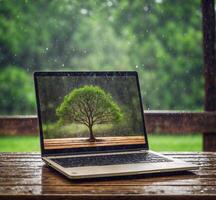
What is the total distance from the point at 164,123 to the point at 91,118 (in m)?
0.97

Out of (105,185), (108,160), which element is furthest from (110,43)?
(105,185)

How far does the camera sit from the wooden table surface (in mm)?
831

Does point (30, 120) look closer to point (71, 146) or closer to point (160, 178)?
point (71, 146)

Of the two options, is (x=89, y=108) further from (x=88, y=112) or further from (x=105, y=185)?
(x=105, y=185)

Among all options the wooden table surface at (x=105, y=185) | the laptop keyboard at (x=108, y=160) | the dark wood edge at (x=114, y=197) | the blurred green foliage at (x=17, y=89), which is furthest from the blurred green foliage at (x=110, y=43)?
the dark wood edge at (x=114, y=197)

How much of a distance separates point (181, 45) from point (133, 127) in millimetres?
7450

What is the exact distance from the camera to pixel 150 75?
8836 millimetres

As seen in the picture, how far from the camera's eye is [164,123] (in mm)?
2135

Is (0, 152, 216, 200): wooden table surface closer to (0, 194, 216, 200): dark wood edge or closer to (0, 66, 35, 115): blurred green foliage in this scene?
(0, 194, 216, 200): dark wood edge

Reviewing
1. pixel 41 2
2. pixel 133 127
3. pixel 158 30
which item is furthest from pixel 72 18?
pixel 133 127

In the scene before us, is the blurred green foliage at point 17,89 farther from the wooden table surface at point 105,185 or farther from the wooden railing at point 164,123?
the wooden table surface at point 105,185

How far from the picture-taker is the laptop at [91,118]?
1.16m

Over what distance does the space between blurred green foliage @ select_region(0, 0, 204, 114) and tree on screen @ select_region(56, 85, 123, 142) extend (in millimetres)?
7075

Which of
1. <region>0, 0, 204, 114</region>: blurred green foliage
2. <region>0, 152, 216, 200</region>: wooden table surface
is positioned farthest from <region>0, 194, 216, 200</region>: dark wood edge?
<region>0, 0, 204, 114</region>: blurred green foliage
